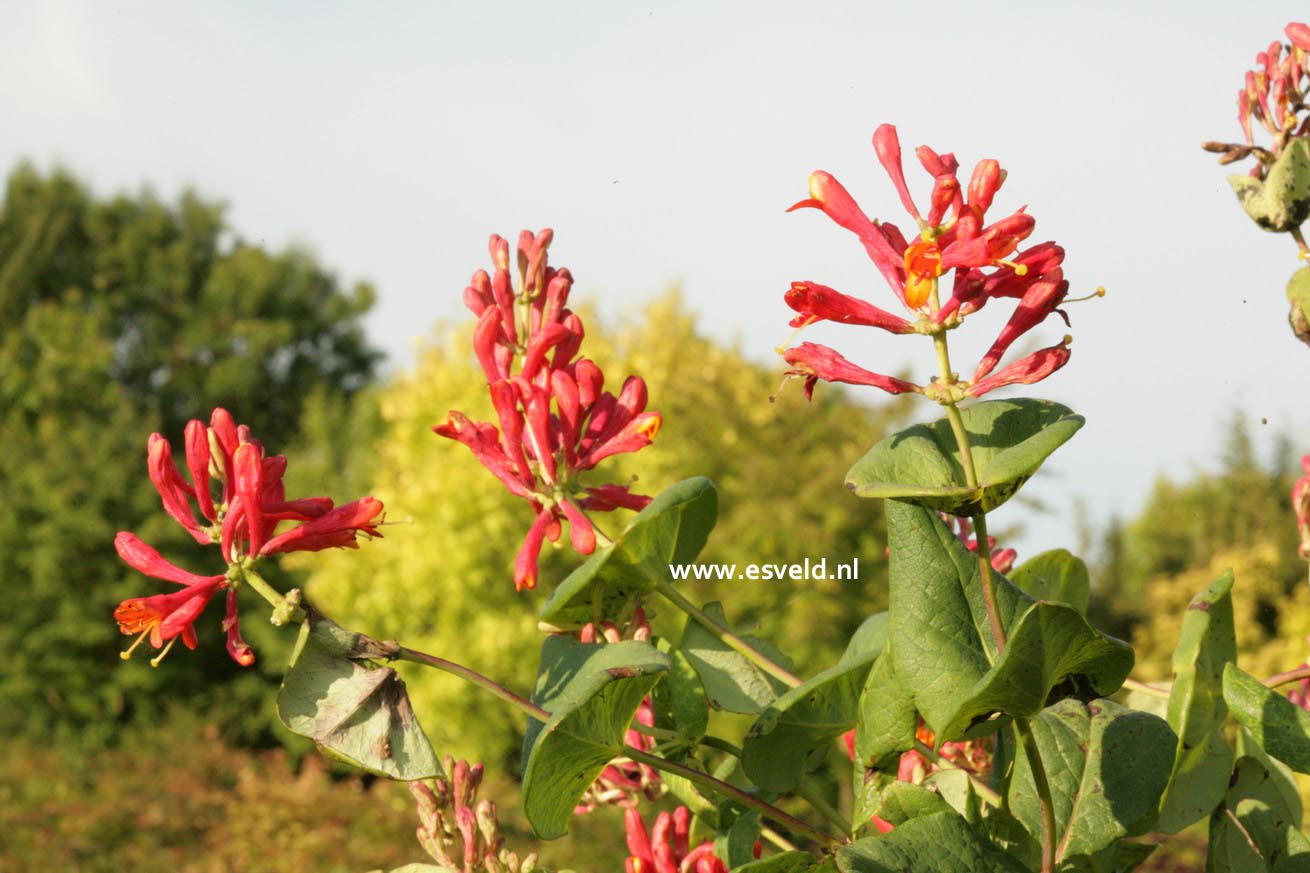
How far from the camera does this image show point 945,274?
2.77 feet

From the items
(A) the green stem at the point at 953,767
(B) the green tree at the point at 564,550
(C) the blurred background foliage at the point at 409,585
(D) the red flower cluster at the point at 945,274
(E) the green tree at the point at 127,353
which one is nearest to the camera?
(D) the red flower cluster at the point at 945,274

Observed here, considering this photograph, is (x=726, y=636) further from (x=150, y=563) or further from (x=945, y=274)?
(x=150, y=563)

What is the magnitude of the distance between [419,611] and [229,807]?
1.88m

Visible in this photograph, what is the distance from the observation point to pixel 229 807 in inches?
293

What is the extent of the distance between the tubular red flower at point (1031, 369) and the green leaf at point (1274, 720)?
0.22m

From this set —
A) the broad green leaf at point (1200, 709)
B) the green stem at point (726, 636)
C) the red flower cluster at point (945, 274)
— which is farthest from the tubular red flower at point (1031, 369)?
the green stem at point (726, 636)

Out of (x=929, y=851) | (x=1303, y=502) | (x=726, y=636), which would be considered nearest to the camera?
(x=929, y=851)

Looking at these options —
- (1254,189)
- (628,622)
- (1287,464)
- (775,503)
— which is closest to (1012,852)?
(628,622)

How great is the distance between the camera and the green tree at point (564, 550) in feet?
27.4

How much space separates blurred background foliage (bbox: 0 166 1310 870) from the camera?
751cm

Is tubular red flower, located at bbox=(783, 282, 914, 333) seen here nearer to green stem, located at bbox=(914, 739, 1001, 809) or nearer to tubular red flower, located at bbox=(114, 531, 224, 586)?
green stem, located at bbox=(914, 739, 1001, 809)

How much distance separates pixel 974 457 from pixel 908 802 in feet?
0.70

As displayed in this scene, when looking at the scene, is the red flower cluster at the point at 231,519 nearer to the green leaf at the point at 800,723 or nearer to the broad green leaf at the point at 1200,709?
the green leaf at the point at 800,723

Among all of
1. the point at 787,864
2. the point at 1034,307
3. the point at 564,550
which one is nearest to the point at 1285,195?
the point at 1034,307
